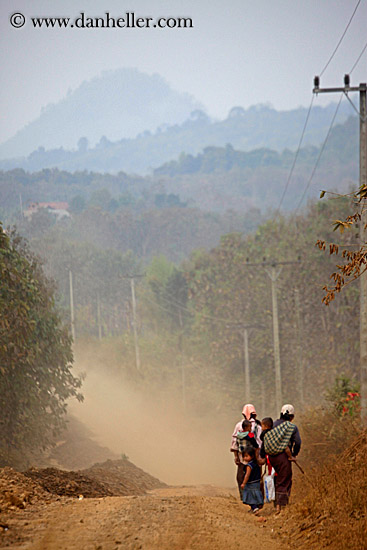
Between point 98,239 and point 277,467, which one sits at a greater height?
point 98,239

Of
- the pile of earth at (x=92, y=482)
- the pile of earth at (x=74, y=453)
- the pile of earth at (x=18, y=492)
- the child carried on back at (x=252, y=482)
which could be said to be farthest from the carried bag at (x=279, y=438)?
the pile of earth at (x=74, y=453)

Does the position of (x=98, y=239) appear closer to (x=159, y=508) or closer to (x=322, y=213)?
(x=322, y=213)

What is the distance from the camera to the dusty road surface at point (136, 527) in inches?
337

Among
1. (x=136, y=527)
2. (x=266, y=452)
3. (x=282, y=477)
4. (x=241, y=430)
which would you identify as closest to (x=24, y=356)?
(x=241, y=430)

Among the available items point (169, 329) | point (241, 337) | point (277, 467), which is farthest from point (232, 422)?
point (277, 467)

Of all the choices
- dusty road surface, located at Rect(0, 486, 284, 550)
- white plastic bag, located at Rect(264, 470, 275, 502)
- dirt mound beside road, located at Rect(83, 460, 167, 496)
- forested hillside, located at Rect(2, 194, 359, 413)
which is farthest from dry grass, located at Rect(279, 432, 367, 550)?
forested hillside, located at Rect(2, 194, 359, 413)

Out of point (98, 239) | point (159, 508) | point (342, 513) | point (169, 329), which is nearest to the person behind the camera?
point (342, 513)

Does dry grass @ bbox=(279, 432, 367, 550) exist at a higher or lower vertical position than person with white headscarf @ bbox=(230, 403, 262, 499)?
lower

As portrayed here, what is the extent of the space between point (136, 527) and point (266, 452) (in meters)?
2.74

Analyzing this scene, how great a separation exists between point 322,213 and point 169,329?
2969cm

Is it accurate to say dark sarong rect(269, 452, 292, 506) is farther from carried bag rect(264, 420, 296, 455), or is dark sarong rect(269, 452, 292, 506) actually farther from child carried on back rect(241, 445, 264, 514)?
child carried on back rect(241, 445, 264, 514)

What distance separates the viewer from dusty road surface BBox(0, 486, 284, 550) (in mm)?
8570

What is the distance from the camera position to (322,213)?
51.9 metres

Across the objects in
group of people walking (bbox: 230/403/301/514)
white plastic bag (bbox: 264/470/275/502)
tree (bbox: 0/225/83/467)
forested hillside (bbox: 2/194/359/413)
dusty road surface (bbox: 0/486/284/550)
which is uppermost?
forested hillside (bbox: 2/194/359/413)
